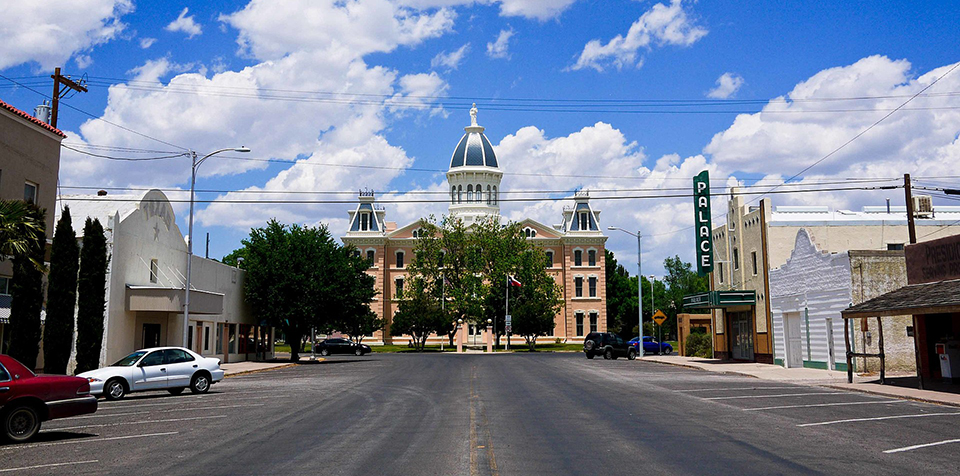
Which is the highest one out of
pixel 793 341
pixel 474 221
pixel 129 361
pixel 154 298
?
pixel 474 221

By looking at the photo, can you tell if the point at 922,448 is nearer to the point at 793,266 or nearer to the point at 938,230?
the point at 793,266

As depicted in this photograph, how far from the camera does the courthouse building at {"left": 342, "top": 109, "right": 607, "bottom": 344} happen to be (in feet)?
296

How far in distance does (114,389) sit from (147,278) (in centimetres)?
1364

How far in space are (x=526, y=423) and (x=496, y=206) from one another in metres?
82.2

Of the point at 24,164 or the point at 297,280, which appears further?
the point at 297,280

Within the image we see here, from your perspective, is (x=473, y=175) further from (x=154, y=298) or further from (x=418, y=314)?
(x=154, y=298)

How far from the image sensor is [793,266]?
3459cm

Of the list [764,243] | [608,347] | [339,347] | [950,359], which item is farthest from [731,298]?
[339,347]

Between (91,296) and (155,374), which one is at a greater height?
(91,296)

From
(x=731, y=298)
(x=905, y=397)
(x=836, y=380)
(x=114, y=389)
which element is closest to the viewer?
(x=905, y=397)

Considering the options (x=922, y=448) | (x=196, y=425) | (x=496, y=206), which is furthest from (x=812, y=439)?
(x=496, y=206)

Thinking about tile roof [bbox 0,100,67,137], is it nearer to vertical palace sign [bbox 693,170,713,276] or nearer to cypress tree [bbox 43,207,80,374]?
cypress tree [bbox 43,207,80,374]

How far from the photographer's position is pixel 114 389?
70.7 feet

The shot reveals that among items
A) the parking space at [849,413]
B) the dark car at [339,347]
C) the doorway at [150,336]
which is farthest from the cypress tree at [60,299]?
the dark car at [339,347]
